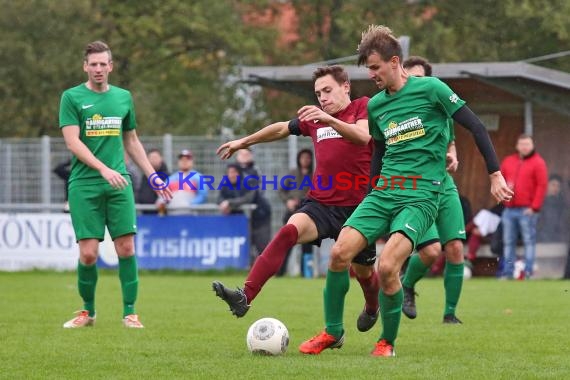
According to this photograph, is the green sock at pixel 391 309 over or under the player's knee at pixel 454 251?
under

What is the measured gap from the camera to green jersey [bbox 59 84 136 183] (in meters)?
10.0

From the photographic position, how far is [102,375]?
7.17 meters

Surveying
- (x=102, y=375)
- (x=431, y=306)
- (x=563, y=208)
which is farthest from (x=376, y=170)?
(x=563, y=208)

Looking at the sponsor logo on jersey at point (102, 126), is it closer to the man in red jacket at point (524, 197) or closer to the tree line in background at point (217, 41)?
the man in red jacket at point (524, 197)

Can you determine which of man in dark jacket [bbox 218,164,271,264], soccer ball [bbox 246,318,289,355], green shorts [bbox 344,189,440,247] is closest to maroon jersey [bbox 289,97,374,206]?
green shorts [bbox 344,189,440,247]

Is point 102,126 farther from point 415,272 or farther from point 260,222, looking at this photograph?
point 260,222

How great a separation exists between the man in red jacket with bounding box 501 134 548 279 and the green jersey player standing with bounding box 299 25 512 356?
31.7ft

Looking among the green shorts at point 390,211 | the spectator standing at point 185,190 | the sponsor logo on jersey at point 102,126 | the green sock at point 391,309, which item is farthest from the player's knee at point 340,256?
the spectator standing at point 185,190

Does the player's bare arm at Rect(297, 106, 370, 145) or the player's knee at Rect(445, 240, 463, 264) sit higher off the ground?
the player's bare arm at Rect(297, 106, 370, 145)

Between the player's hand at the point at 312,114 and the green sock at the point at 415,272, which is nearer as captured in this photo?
the player's hand at the point at 312,114

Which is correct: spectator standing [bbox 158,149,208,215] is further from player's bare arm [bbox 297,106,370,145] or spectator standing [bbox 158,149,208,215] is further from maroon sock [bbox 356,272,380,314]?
player's bare arm [bbox 297,106,370,145]

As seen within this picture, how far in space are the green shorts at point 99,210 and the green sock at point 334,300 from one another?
231cm

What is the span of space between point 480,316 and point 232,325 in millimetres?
2423

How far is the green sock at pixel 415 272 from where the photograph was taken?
10445 millimetres
